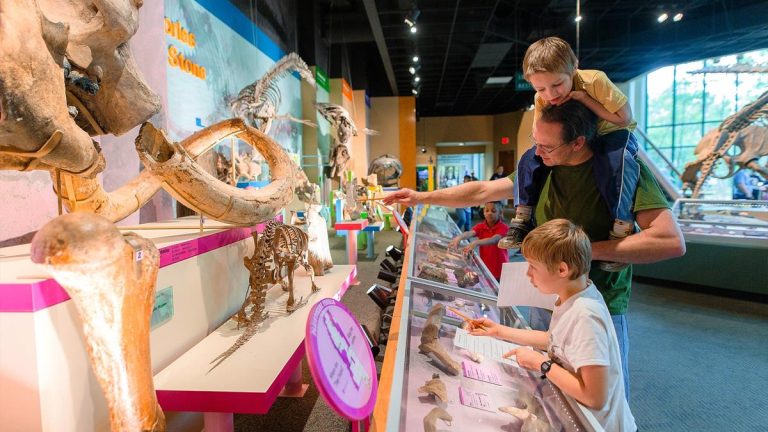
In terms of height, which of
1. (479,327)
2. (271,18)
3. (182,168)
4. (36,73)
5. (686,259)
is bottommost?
(686,259)

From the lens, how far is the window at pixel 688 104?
38.7 ft

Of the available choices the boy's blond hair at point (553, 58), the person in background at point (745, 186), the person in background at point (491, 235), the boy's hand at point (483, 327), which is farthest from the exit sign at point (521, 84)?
the boy's hand at point (483, 327)

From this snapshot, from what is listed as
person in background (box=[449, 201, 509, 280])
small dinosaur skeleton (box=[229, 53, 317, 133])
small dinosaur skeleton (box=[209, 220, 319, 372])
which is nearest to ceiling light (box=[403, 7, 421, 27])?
small dinosaur skeleton (box=[229, 53, 317, 133])

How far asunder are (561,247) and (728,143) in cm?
819

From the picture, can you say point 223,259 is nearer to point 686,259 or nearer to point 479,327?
point 479,327

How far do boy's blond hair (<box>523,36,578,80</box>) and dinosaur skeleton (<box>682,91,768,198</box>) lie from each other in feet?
25.3

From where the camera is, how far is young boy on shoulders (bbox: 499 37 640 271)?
1.29 meters

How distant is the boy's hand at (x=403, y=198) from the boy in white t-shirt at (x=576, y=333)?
0.84 m

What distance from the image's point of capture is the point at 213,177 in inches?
62.2

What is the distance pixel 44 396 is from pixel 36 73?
2.50 ft

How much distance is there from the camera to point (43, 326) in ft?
3.22

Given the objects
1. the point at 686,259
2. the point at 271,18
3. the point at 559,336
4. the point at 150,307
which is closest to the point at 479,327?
the point at 559,336

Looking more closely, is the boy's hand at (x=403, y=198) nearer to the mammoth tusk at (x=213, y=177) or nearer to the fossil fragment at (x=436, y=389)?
the mammoth tusk at (x=213, y=177)

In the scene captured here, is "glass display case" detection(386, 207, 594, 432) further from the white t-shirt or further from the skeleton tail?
the skeleton tail
